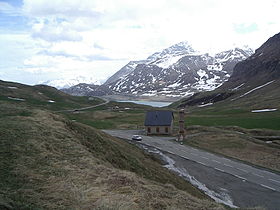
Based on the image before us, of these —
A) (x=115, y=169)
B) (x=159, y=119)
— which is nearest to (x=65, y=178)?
(x=115, y=169)

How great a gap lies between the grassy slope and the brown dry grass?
29.0 metres

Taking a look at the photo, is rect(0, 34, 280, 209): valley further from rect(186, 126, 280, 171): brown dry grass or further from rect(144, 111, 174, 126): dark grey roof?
rect(144, 111, 174, 126): dark grey roof

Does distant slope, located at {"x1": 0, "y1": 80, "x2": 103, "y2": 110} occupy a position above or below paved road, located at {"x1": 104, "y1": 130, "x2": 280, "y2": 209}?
above

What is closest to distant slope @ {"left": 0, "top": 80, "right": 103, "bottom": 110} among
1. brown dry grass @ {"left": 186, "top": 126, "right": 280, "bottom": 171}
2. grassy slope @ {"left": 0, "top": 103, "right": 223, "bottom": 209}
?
brown dry grass @ {"left": 186, "top": 126, "right": 280, "bottom": 171}

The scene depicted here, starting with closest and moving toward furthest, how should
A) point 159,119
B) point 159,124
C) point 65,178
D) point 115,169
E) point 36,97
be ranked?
point 65,178 < point 115,169 < point 159,124 < point 159,119 < point 36,97

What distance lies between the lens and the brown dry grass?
5119 centimetres

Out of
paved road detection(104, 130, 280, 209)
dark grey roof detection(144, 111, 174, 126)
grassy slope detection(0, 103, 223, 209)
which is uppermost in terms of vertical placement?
grassy slope detection(0, 103, 223, 209)

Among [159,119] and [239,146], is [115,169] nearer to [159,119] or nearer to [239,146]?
[239,146]

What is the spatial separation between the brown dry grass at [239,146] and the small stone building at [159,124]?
831 cm

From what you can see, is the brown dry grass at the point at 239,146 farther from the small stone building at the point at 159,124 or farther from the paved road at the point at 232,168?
the small stone building at the point at 159,124

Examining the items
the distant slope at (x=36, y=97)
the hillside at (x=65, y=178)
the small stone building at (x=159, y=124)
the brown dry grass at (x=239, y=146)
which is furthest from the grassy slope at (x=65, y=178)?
the distant slope at (x=36, y=97)

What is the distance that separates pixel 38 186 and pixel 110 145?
14.7 metres

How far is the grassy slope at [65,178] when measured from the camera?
1477 centimetres

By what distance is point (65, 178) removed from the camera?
17875 millimetres
